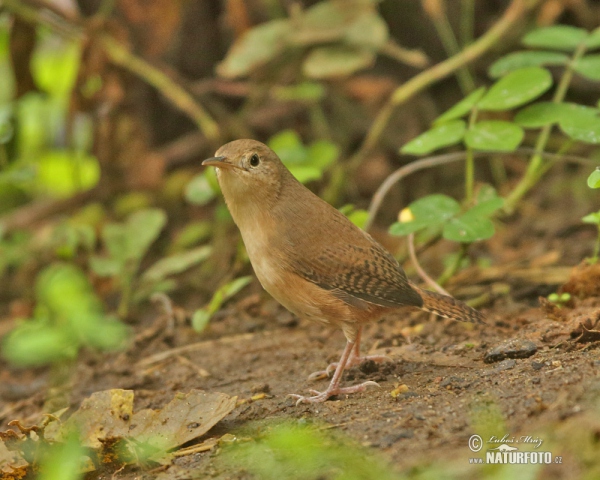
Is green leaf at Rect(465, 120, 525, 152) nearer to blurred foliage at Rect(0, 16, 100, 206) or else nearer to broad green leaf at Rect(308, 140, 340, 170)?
broad green leaf at Rect(308, 140, 340, 170)

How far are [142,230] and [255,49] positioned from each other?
1665mm

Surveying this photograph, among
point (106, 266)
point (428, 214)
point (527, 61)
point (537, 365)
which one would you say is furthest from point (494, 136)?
point (106, 266)

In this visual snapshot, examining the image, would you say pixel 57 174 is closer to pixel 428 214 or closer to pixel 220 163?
pixel 220 163

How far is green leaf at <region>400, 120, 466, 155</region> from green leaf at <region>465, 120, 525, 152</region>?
2.5 inches

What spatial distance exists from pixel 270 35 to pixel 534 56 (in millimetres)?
2132

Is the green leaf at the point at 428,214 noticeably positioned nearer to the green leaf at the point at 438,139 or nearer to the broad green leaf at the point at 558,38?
the green leaf at the point at 438,139

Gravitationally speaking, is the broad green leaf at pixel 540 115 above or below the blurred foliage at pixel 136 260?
above

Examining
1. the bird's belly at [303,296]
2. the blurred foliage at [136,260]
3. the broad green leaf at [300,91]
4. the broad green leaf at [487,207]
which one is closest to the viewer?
the bird's belly at [303,296]

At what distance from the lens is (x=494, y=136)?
4.30 meters

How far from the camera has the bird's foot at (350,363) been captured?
3.78m

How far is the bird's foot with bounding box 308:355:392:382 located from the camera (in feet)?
12.4

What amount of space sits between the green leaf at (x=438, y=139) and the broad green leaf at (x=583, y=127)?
1.87 ft

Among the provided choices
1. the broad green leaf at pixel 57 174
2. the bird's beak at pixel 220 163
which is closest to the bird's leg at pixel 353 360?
the bird's beak at pixel 220 163

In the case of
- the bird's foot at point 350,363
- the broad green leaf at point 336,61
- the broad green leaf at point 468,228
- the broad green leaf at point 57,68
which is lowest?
the bird's foot at point 350,363
